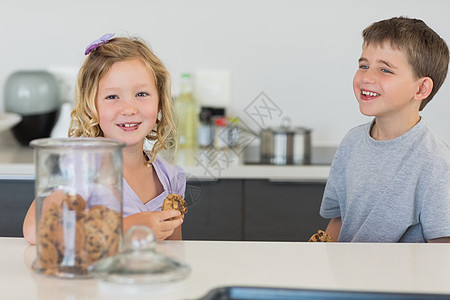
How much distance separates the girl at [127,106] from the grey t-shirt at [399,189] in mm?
442

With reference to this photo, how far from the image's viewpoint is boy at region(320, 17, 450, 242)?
1436 millimetres

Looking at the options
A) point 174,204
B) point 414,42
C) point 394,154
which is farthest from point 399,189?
point 174,204

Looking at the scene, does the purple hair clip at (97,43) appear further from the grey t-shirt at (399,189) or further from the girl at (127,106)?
the grey t-shirt at (399,189)

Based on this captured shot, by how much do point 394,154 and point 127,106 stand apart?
2.07ft

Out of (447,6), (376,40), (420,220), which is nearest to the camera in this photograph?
(420,220)

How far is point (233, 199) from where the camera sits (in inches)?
95.4

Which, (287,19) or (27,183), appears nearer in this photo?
(27,183)

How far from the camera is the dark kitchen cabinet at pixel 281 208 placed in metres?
2.43

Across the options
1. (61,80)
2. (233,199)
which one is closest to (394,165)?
(233,199)

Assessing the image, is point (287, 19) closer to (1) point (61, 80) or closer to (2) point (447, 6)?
(2) point (447, 6)

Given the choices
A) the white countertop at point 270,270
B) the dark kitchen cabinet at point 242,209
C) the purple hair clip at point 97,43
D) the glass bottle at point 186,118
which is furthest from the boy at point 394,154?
the glass bottle at point 186,118

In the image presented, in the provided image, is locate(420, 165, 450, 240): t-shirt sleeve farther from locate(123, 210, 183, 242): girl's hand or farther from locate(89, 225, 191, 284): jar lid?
locate(89, 225, 191, 284): jar lid

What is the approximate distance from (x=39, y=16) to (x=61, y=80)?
31cm

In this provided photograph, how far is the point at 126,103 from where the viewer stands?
148 cm
